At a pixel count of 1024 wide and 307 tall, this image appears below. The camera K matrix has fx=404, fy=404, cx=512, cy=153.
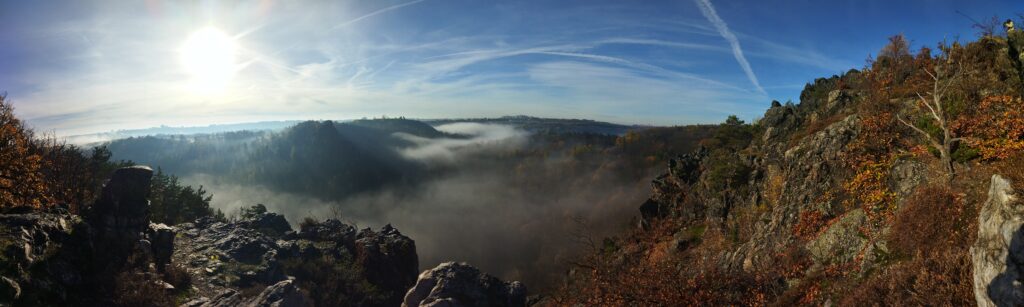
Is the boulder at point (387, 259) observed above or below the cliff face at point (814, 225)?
below

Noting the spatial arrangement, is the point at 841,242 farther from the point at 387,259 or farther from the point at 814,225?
the point at 387,259

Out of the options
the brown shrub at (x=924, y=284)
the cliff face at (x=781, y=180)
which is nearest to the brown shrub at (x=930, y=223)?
the brown shrub at (x=924, y=284)

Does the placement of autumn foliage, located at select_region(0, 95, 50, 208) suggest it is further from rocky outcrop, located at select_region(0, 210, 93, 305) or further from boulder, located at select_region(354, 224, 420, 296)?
boulder, located at select_region(354, 224, 420, 296)

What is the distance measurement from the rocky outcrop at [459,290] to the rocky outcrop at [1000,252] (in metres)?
45.8

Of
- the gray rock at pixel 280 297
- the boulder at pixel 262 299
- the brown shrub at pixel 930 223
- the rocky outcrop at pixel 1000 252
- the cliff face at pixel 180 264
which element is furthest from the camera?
the gray rock at pixel 280 297

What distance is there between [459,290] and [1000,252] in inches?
1899

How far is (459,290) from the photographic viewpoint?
51.3 m

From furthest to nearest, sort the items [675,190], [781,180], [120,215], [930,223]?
1. [675,190]
2. [120,215]
3. [781,180]
4. [930,223]

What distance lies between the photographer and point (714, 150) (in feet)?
149

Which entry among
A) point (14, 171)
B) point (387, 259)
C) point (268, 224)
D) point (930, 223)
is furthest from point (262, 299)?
point (268, 224)

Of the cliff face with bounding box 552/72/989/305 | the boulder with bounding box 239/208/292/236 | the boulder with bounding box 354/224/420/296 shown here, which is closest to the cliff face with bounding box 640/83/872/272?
the cliff face with bounding box 552/72/989/305

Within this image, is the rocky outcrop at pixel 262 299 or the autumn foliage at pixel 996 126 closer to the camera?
the autumn foliage at pixel 996 126

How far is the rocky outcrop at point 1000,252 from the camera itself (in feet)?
28.2

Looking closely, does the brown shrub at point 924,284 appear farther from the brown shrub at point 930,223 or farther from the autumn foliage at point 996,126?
the autumn foliage at point 996,126
